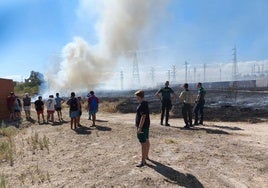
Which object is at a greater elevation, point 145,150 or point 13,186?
point 145,150

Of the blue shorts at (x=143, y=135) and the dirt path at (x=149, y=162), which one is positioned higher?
the blue shorts at (x=143, y=135)

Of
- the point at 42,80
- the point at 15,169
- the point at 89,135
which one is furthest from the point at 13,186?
the point at 42,80

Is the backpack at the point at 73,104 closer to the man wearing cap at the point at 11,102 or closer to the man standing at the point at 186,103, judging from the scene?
the man standing at the point at 186,103

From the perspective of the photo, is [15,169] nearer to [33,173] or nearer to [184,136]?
[33,173]

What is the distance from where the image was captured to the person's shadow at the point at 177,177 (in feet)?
27.4

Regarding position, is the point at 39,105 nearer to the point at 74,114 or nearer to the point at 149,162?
the point at 74,114

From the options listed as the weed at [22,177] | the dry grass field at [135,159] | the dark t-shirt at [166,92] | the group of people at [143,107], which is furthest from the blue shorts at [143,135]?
the dark t-shirt at [166,92]

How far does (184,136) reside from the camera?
13.8m

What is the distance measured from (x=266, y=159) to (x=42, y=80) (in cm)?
6563

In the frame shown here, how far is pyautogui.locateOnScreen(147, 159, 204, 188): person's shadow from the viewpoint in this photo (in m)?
8.35

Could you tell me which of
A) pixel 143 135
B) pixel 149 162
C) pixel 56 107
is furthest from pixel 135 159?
pixel 56 107

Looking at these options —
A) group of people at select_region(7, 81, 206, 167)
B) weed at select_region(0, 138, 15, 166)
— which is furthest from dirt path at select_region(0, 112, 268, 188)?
group of people at select_region(7, 81, 206, 167)

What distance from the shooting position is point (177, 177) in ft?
28.3

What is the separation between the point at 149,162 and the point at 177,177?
1192mm
